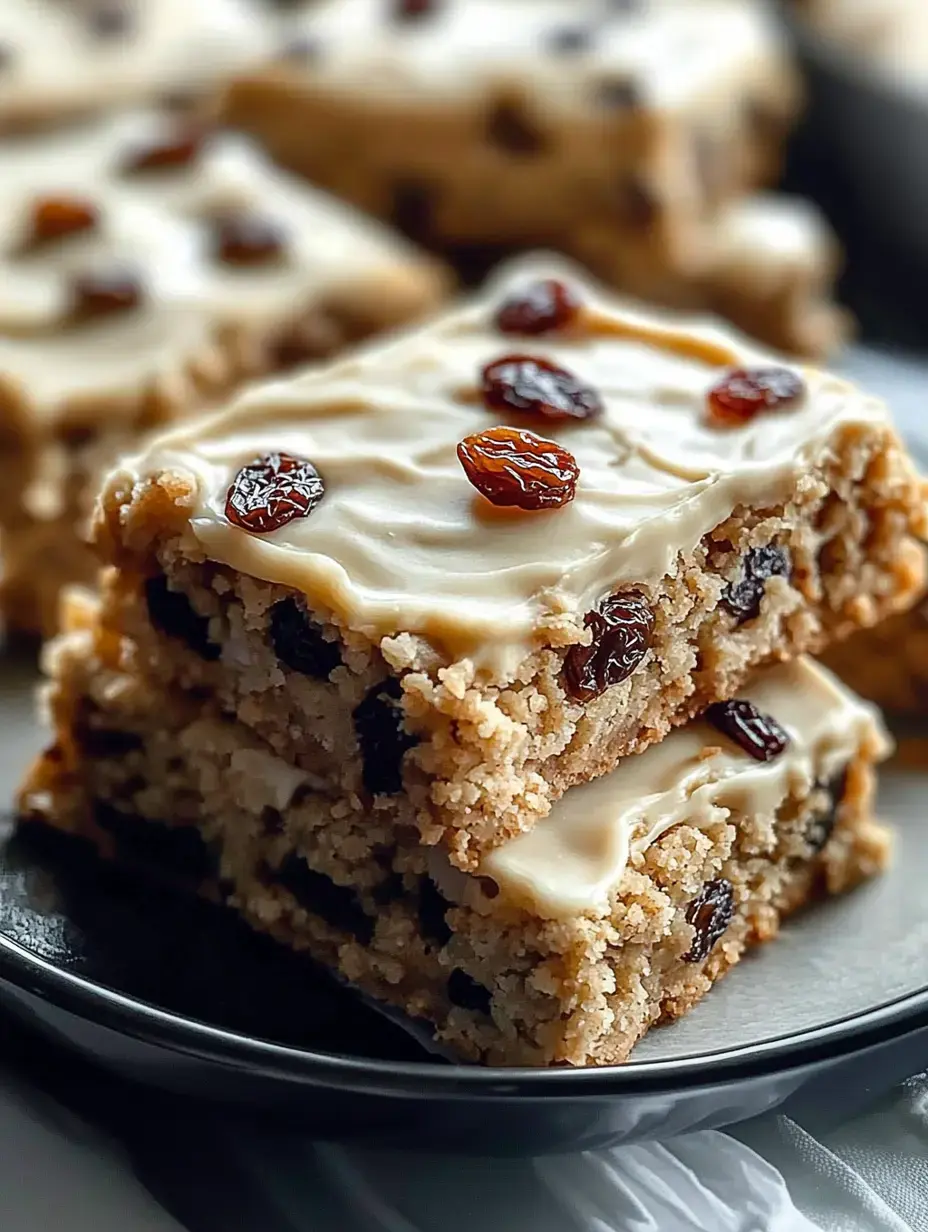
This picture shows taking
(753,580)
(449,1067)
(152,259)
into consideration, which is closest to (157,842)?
(449,1067)

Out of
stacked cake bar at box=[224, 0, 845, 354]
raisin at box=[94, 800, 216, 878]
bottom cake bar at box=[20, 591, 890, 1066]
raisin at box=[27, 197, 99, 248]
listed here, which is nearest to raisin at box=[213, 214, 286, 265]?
raisin at box=[27, 197, 99, 248]

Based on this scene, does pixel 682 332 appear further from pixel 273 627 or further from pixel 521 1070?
pixel 521 1070

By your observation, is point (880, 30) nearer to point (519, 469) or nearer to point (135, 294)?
point (135, 294)

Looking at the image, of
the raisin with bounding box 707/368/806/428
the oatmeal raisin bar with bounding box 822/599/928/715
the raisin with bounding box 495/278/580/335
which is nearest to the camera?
the raisin with bounding box 707/368/806/428

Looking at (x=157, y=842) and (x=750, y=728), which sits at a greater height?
(x=750, y=728)

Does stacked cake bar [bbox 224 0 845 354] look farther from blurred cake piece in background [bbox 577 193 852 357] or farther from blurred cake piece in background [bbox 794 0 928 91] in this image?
blurred cake piece in background [bbox 794 0 928 91]

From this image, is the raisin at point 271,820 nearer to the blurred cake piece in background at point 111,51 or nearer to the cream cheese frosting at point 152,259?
the cream cheese frosting at point 152,259

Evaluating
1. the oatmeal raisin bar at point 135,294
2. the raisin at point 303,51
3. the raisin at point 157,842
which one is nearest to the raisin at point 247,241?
the oatmeal raisin bar at point 135,294
